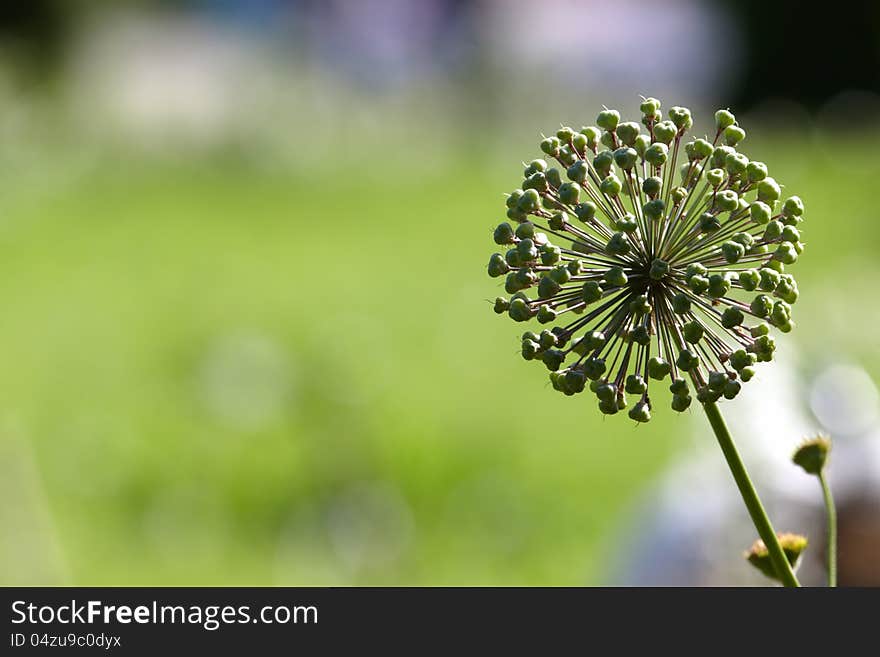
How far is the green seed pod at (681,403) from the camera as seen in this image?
53.5 inches

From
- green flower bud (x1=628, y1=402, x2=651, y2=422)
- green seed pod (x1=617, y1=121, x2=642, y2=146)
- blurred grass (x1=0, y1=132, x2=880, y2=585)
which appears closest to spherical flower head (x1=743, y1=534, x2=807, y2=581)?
green flower bud (x1=628, y1=402, x2=651, y2=422)

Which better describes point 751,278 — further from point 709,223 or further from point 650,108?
point 650,108

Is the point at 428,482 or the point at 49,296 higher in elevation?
the point at 49,296

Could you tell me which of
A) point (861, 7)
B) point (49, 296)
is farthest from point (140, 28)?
point (49, 296)

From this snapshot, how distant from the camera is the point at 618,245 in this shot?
4.83 ft

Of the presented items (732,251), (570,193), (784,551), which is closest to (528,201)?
(570,193)

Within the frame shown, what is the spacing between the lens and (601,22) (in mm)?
39812

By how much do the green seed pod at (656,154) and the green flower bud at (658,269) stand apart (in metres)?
0.16

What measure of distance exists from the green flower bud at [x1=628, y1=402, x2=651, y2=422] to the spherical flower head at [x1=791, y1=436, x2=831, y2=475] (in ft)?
0.96

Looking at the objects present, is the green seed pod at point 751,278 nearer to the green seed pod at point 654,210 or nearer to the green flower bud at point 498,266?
the green seed pod at point 654,210

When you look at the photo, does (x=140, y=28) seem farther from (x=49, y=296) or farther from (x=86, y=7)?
(x=49, y=296)

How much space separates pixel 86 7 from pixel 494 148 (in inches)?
764

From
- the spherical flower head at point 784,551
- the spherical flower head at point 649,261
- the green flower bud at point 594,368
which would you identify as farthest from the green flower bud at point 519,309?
the spherical flower head at point 784,551

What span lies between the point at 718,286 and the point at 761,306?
0.36 feet
